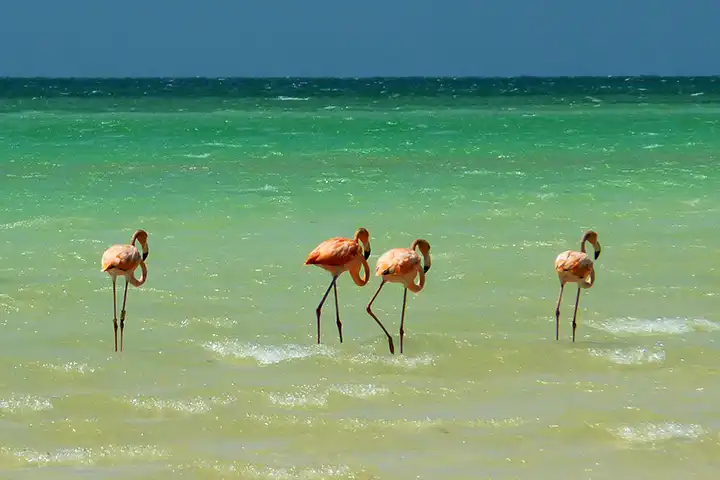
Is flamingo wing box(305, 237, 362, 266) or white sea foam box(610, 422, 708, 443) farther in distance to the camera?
flamingo wing box(305, 237, 362, 266)

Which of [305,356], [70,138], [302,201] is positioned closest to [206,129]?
[70,138]

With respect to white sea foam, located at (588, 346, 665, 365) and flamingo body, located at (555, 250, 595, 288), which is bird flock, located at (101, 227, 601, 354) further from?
white sea foam, located at (588, 346, 665, 365)

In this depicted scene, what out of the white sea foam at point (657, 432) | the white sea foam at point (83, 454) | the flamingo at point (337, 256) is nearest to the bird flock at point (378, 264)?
the flamingo at point (337, 256)

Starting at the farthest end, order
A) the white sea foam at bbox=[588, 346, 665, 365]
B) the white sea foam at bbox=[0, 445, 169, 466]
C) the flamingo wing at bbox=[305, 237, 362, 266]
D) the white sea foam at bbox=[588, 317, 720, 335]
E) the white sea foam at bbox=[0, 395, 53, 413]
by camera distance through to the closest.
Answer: the white sea foam at bbox=[588, 317, 720, 335]
the flamingo wing at bbox=[305, 237, 362, 266]
the white sea foam at bbox=[588, 346, 665, 365]
the white sea foam at bbox=[0, 395, 53, 413]
the white sea foam at bbox=[0, 445, 169, 466]

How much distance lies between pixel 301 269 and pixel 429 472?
425 centimetres

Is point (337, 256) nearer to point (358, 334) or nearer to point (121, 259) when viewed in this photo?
point (358, 334)

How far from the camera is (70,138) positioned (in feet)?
77.5

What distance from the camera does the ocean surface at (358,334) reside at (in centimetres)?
500

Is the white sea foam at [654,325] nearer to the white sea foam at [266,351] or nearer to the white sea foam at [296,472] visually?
the white sea foam at [266,351]

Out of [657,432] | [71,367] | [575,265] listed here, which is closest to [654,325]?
[575,265]

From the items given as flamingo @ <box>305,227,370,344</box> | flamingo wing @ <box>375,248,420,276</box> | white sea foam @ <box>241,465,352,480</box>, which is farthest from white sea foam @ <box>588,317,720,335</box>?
white sea foam @ <box>241,465,352,480</box>

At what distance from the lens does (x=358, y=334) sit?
7.03 metres

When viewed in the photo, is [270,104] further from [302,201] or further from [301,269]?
[301,269]

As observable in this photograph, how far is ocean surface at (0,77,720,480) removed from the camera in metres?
5.00
